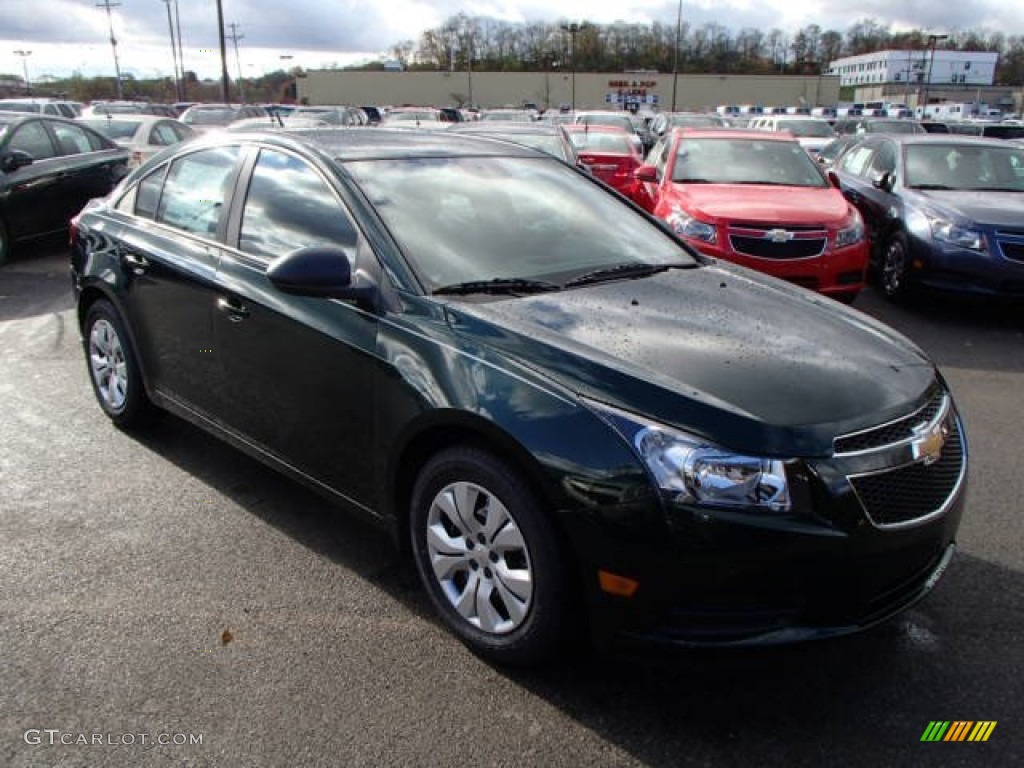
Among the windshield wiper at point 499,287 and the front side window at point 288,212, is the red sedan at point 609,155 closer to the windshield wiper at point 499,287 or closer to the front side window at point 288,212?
the front side window at point 288,212

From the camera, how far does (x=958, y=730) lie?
2531mm

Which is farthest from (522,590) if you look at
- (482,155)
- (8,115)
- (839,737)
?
(8,115)

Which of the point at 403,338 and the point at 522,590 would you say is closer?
the point at 522,590

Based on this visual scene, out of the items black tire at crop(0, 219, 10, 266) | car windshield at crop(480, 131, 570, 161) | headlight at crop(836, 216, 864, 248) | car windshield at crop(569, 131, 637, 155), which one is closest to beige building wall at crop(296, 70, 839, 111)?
car windshield at crop(569, 131, 637, 155)

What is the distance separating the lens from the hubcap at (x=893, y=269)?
322 inches

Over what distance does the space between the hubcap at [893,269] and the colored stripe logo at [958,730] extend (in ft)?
20.7

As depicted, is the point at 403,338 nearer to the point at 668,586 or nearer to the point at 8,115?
the point at 668,586

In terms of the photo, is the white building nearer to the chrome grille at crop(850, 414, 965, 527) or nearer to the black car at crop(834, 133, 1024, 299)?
the black car at crop(834, 133, 1024, 299)

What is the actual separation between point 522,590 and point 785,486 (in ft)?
2.77

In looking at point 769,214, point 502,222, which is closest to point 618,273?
point 502,222

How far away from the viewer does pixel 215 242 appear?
152 inches

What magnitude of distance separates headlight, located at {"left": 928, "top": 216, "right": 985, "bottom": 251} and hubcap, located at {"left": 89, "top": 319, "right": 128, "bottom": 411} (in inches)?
262

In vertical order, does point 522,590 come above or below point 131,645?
above

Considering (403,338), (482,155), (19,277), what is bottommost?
(19,277)
